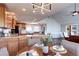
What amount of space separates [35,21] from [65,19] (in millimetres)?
2213

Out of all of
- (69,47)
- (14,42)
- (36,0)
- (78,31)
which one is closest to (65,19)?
(78,31)

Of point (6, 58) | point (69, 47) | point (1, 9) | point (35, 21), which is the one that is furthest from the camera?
point (35, 21)

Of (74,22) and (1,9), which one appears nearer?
(1,9)

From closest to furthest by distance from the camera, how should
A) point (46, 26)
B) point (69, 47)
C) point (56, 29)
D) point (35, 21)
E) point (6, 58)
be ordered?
point (6, 58), point (69, 47), point (35, 21), point (46, 26), point (56, 29)

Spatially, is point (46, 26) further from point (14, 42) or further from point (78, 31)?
point (14, 42)

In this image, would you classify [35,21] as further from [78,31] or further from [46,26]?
[78,31]

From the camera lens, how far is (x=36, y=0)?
59cm

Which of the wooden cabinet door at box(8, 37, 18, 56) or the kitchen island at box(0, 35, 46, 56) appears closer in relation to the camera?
the kitchen island at box(0, 35, 46, 56)

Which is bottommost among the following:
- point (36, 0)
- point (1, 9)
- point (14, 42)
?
point (14, 42)

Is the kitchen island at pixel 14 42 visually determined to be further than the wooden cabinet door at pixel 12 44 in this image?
No

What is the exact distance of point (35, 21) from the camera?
6355mm

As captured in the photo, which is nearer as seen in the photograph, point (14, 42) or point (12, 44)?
point (12, 44)

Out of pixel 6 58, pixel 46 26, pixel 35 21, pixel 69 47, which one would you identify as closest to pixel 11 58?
pixel 6 58

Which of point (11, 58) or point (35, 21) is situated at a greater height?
point (35, 21)
